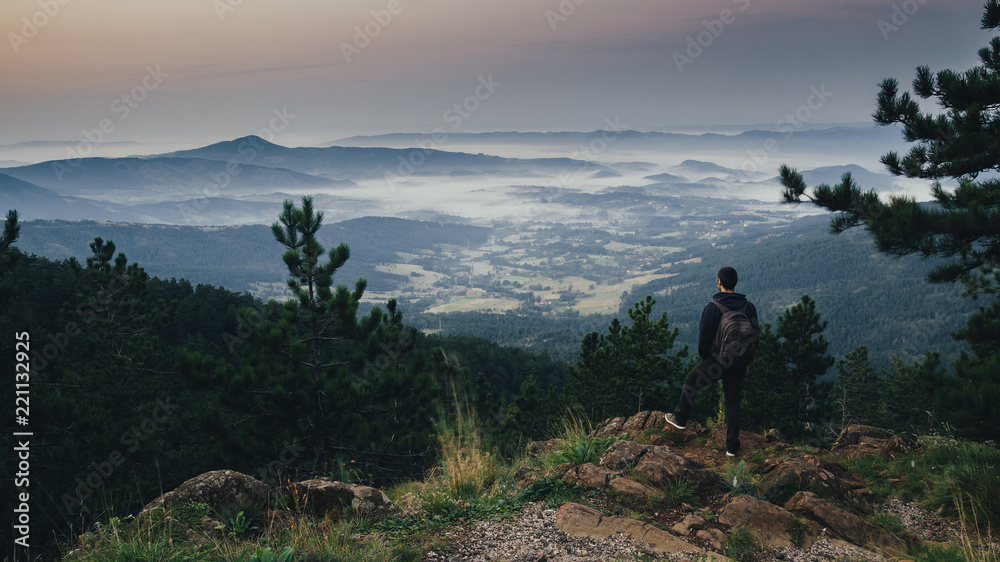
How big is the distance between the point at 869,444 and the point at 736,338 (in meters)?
3.56

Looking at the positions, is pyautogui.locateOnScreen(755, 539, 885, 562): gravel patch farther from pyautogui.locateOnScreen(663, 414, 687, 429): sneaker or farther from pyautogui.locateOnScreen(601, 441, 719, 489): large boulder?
pyautogui.locateOnScreen(663, 414, 687, 429): sneaker

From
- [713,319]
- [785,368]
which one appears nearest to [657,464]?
[713,319]

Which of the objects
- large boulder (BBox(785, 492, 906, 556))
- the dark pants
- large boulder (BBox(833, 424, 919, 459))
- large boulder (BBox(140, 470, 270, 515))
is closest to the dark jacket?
the dark pants

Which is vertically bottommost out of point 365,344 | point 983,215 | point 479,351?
point 479,351

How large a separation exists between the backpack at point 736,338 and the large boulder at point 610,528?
8.33ft

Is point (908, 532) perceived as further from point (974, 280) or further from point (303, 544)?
point (974, 280)

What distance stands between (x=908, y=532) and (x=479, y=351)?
61538mm

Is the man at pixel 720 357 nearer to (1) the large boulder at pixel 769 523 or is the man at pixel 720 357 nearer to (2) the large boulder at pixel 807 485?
(2) the large boulder at pixel 807 485

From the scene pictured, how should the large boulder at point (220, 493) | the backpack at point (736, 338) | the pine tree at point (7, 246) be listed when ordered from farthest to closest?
the pine tree at point (7, 246), the backpack at point (736, 338), the large boulder at point (220, 493)

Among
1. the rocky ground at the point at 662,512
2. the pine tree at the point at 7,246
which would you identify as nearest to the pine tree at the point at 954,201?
the rocky ground at the point at 662,512

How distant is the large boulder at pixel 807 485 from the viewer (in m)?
5.46

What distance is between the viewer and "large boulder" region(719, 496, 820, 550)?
4594 millimetres

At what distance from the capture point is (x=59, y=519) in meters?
10.8

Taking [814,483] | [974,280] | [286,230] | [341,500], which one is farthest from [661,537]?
[974,280]
